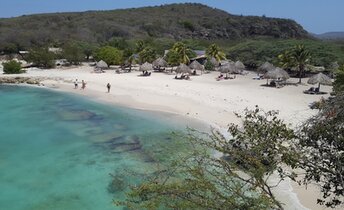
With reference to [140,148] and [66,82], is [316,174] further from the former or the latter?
[66,82]

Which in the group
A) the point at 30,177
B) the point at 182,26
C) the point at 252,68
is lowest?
the point at 30,177

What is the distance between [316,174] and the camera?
20.0 feet

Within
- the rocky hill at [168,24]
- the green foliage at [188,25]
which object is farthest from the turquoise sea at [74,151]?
the green foliage at [188,25]

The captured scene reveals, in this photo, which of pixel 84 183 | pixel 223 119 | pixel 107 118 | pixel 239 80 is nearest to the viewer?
pixel 84 183

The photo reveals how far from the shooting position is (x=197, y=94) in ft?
111

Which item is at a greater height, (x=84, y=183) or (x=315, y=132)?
(x=315, y=132)

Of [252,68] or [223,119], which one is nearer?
[223,119]

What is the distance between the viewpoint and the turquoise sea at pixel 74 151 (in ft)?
50.7

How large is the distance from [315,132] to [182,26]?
115384mm

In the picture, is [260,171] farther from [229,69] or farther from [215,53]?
[215,53]


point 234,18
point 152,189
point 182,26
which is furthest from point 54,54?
point 234,18

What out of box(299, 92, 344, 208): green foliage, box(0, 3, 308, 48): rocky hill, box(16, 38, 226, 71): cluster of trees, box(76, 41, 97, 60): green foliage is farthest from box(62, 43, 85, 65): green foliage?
box(299, 92, 344, 208): green foliage

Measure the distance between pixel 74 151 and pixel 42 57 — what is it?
34.7 metres

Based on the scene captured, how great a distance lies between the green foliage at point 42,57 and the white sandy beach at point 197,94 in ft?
17.3
